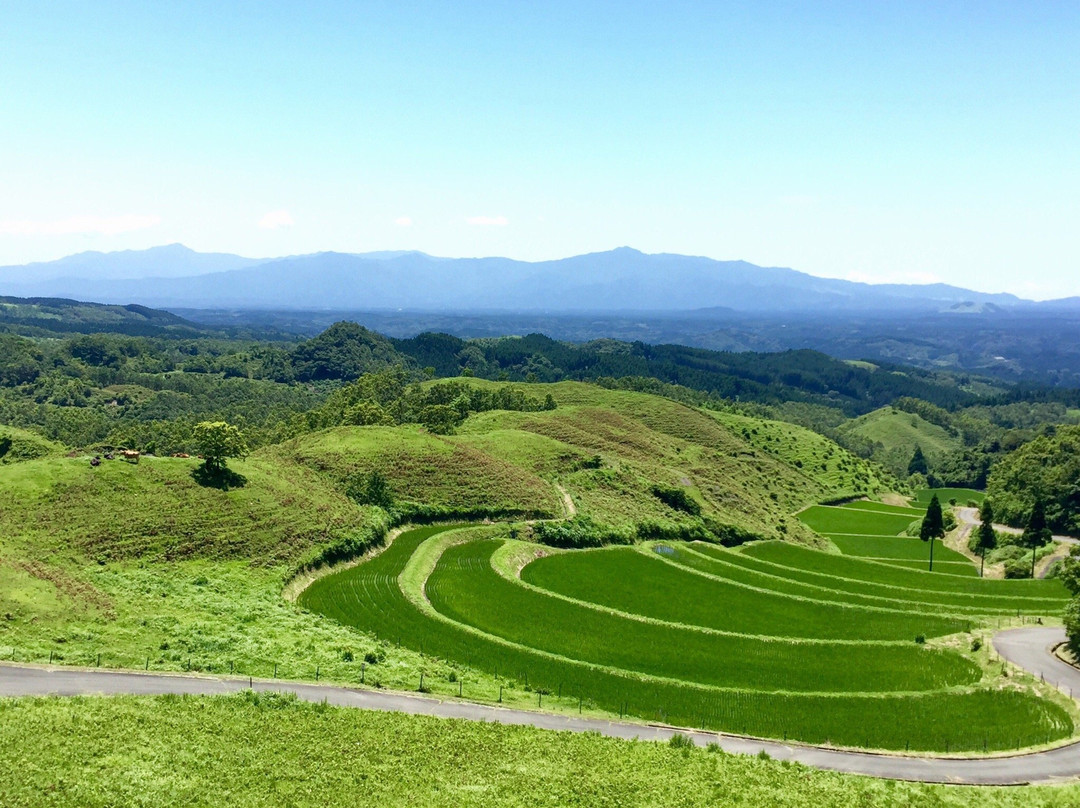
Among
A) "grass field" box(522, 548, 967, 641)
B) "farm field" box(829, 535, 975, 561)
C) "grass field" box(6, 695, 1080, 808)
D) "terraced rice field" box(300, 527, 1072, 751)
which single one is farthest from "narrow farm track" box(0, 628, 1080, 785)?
"farm field" box(829, 535, 975, 561)

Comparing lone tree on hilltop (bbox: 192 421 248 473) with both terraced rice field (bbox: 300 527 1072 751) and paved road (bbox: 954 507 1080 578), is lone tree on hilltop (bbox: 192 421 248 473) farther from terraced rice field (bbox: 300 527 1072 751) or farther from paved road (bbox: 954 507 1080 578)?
paved road (bbox: 954 507 1080 578)

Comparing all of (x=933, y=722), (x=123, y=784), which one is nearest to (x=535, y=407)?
(x=933, y=722)

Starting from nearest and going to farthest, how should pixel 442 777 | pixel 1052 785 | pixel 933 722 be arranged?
pixel 442 777
pixel 1052 785
pixel 933 722

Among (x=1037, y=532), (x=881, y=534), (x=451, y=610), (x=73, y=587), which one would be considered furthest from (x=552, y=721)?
(x=881, y=534)

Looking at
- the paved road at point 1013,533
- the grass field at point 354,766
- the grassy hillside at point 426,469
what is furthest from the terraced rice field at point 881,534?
the grass field at point 354,766

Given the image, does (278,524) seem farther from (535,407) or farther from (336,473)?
(535,407)

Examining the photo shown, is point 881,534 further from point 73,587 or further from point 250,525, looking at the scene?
point 73,587
